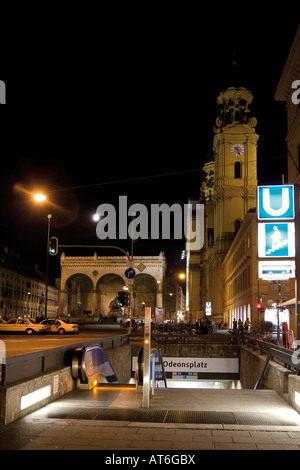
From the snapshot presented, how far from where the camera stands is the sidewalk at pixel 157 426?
21.5 feet

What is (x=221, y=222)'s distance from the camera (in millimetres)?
74000

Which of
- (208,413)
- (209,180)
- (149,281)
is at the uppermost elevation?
(209,180)

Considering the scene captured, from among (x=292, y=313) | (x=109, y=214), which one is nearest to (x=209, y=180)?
(x=109, y=214)

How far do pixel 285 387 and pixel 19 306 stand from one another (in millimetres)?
86018

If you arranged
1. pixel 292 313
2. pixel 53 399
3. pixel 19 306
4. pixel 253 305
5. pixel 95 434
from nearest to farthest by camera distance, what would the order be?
pixel 95 434
pixel 53 399
pixel 292 313
pixel 253 305
pixel 19 306

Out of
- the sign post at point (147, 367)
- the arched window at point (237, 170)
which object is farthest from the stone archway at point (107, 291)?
the sign post at point (147, 367)

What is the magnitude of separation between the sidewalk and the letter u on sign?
18.0 feet

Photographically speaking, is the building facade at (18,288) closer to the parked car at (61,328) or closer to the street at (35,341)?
the parked car at (61,328)

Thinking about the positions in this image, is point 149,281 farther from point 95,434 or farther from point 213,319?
point 95,434

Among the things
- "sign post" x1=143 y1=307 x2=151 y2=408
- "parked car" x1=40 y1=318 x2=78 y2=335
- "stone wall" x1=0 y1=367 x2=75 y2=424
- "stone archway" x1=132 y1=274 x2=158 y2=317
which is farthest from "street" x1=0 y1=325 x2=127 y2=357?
"stone archway" x1=132 y1=274 x2=158 y2=317

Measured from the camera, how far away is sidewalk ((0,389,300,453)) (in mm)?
6559

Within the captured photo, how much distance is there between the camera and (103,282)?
11444cm
